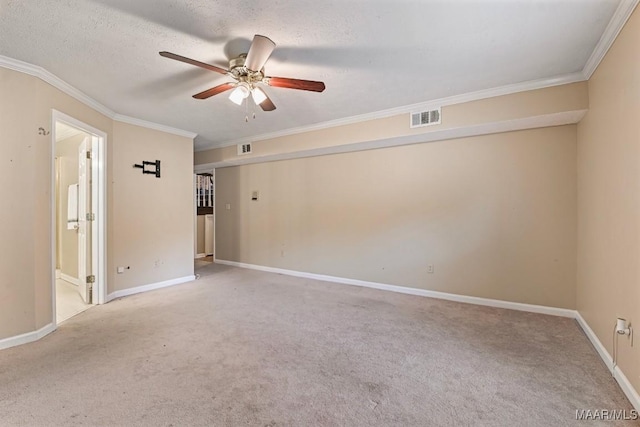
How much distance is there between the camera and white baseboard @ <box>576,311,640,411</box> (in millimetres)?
1761

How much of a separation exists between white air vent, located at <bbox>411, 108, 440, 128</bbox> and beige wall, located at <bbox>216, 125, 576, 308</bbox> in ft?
1.60

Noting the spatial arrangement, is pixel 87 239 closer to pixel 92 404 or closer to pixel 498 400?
pixel 92 404

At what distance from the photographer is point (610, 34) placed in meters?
2.12

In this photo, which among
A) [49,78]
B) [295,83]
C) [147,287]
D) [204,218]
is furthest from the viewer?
[204,218]

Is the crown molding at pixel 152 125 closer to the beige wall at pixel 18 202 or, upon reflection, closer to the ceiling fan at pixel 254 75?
the beige wall at pixel 18 202

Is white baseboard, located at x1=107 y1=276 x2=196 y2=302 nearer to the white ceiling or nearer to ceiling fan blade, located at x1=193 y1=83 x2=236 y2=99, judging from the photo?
the white ceiling

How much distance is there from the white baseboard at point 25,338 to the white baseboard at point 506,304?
326 cm

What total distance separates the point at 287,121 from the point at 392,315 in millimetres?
3022

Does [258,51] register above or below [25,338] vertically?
above

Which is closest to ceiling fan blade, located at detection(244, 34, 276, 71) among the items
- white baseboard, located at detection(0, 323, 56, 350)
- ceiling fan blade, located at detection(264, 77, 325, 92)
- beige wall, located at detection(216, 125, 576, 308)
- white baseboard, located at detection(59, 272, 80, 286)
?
ceiling fan blade, located at detection(264, 77, 325, 92)

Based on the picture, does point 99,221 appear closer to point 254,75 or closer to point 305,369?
point 254,75

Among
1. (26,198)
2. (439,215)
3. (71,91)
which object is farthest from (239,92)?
(439,215)

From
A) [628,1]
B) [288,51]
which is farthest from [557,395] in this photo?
[288,51]

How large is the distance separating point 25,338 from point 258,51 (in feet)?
10.4
